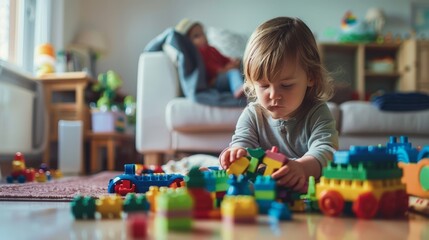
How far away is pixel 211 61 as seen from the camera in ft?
8.09

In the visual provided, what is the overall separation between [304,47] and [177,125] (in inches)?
47.9

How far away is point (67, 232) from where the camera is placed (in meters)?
0.54

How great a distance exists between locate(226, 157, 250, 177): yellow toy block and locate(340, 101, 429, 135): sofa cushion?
150 cm

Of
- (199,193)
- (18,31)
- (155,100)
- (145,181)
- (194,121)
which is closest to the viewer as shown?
(199,193)

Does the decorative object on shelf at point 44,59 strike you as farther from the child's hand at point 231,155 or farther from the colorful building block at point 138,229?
the colorful building block at point 138,229

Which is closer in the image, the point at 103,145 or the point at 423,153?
the point at 423,153

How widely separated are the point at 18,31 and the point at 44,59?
24 centimetres

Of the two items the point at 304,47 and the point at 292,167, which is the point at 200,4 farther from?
the point at 292,167

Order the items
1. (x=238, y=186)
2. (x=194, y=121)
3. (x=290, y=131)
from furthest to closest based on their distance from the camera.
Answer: (x=194, y=121)
(x=290, y=131)
(x=238, y=186)

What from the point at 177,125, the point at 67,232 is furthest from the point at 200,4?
the point at 67,232

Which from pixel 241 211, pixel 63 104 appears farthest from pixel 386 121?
pixel 63 104

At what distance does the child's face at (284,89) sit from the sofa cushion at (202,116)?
3.67 feet

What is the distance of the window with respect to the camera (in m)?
2.57

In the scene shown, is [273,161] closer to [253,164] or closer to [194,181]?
[253,164]
